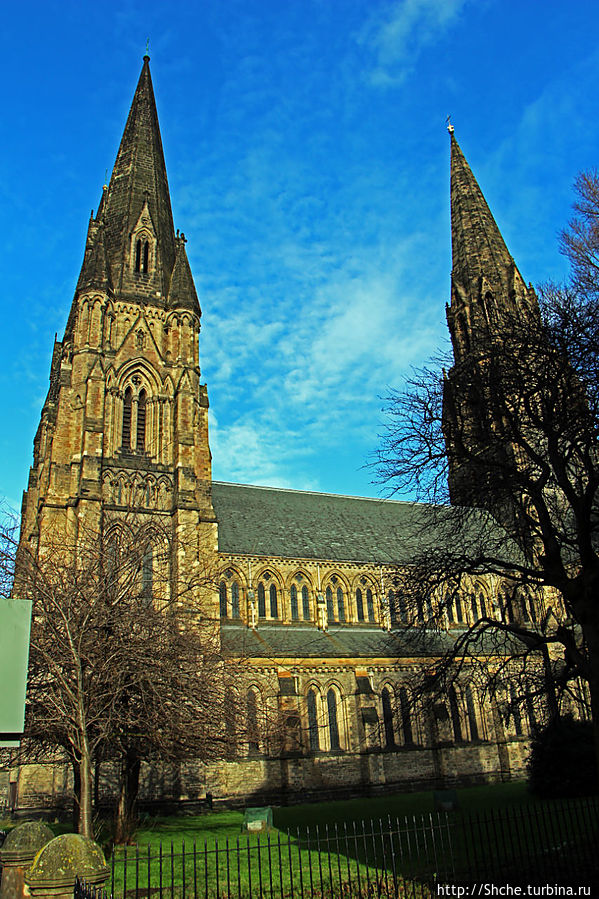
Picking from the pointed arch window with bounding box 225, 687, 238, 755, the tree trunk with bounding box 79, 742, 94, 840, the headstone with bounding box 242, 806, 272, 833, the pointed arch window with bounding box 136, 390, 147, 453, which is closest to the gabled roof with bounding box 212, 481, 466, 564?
the pointed arch window with bounding box 136, 390, 147, 453

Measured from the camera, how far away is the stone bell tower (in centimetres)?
2902

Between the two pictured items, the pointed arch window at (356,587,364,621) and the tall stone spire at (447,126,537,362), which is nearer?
the pointed arch window at (356,587,364,621)

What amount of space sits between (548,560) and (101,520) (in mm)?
19036

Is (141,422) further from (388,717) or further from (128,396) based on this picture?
(388,717)

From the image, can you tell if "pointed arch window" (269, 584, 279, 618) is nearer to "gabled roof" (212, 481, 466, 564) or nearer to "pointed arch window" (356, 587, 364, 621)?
"gabled roof" (212, 481, 466, 564)

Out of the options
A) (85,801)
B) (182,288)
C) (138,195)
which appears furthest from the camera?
(138,195)

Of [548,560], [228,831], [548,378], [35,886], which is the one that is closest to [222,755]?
[228,831]

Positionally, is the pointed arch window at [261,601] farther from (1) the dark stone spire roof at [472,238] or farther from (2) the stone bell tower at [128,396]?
(1) the dark stone spire roof at [472,238]

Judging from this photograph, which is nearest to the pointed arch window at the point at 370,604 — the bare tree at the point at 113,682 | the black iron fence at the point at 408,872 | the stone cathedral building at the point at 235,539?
the stone cathedral building at the point at 235,539

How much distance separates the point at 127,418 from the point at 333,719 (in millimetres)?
15824

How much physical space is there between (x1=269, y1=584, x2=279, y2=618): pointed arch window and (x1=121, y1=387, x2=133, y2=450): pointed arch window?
9.07m

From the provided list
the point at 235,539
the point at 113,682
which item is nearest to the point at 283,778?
the point at 235,539

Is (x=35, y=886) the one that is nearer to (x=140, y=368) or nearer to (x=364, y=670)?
(x=364, y=670)

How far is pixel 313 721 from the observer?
29266mm
